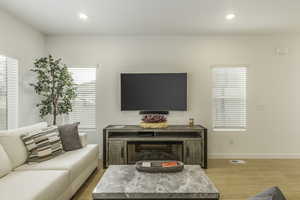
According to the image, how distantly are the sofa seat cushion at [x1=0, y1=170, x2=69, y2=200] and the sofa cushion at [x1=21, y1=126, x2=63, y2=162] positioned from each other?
363 mm

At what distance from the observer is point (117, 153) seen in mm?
4008

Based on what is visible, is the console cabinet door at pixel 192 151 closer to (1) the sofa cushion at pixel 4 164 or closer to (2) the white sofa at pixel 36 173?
Result: (2) the white sofa at pixel 36 173

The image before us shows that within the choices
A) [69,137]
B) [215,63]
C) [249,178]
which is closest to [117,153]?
[69,137]

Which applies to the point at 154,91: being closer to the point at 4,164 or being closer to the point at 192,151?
the point at 192,151

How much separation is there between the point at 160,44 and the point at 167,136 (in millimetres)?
1944

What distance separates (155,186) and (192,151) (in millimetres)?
2106

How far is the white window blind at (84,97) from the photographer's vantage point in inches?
182

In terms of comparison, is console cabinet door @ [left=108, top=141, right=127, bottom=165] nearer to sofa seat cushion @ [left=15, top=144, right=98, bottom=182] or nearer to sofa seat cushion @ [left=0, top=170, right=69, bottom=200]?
sofa seat cushion @ [left=15, top=144, right=98, bottom=182]

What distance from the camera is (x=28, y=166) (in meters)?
2.62

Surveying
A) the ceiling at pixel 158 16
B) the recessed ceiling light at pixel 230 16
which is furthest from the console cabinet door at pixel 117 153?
the recessed ceiling light at pixel 230 16

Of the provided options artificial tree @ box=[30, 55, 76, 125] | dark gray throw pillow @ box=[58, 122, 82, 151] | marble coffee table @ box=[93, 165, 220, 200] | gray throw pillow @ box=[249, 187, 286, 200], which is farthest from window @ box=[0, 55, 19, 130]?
gray throw pillow @ box=[249, 187, 286, 200]

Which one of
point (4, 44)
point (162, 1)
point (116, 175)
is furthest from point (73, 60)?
point (116, 175)

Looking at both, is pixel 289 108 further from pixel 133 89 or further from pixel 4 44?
pixel 4 44

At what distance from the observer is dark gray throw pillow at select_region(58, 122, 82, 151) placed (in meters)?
3.31
